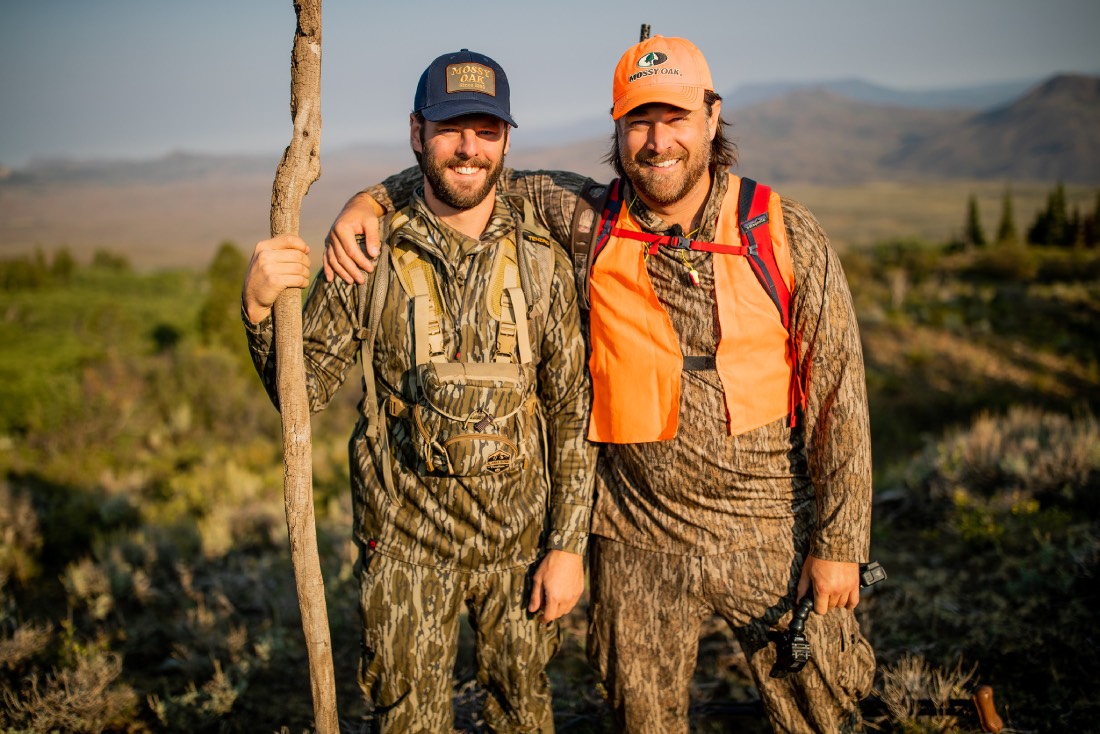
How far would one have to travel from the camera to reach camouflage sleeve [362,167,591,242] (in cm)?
306

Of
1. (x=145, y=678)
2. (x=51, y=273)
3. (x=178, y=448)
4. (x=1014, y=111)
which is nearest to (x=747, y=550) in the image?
(x=145, y=678)

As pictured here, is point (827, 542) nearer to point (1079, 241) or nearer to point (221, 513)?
point (221, 513)

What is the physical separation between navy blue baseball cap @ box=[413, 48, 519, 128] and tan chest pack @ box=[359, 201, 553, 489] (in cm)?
42

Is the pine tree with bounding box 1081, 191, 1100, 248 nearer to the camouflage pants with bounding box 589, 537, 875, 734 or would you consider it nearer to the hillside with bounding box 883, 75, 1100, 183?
the camouflage pants with bounding box 589, 537, 875, 734

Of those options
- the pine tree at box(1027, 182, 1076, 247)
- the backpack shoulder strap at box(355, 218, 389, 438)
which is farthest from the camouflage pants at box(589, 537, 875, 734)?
the pine tree at box(1027, 182, 1076, 247)

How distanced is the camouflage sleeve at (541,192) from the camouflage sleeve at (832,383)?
881 mm

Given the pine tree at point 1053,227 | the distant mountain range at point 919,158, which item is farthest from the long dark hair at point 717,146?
the distant mountain range at point 919,158

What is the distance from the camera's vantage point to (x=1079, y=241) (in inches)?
958

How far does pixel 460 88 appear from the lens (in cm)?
266

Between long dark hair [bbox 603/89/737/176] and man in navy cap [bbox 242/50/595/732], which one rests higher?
long dark hair [bbox 603/89/737/176]

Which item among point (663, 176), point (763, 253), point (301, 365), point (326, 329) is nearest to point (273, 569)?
point (326, 329)

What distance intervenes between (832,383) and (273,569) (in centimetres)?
498

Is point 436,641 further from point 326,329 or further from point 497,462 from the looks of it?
point 326,329

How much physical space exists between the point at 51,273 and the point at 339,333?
104ft
